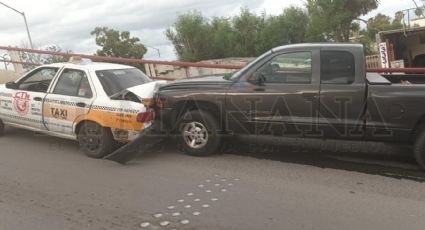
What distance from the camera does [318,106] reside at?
23.2 ft

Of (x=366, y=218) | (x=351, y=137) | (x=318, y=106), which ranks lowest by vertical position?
(x=366, y=218)

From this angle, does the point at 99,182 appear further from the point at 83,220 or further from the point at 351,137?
the point at 351,137

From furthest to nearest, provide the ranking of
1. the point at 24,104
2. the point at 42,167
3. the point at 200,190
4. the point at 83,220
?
the point at 24,104 → the point at 42,167 → the point at 200,190 → the point at 83,220

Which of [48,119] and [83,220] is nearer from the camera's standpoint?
[83,220]

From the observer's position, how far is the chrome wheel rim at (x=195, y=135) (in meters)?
7.78

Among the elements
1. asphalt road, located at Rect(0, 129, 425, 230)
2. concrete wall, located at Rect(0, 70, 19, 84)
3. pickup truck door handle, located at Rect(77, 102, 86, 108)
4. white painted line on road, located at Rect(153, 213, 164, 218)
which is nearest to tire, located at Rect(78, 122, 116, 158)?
asphalt road, located at Rect(0, 129, 425, 230)

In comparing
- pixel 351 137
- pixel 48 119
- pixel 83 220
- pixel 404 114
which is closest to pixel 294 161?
pixel 351 137

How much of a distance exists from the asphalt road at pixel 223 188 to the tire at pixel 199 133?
5.9 inches

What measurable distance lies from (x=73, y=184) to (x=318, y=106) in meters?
3.55

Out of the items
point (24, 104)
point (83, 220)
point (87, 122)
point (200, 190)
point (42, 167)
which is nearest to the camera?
point (83, 220)

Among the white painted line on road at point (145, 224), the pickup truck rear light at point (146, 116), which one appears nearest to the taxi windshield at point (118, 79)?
the pickup truck rear light at point (146, 116)

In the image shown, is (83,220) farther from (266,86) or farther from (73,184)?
(266,86)

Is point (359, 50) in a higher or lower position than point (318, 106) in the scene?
higher

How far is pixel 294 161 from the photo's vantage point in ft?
24.5
